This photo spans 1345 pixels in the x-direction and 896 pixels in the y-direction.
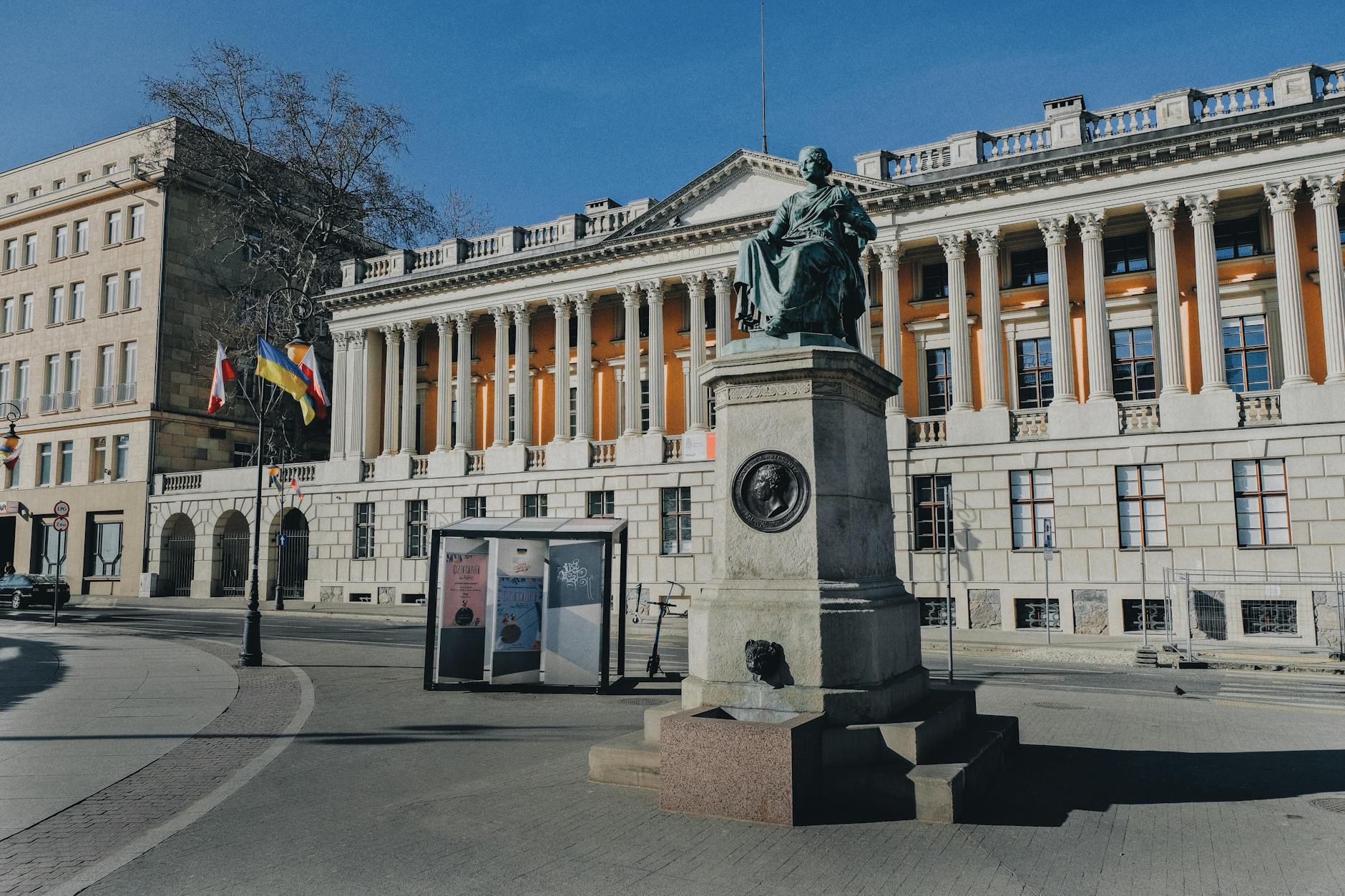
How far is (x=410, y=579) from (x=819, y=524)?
35.5 meters

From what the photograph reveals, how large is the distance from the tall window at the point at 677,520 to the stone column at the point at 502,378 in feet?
28.7

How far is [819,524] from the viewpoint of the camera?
8.12 meters

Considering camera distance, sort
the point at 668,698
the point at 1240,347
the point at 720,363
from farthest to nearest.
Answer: the point at 1240,347
the point at 668,698
the point at 720,363

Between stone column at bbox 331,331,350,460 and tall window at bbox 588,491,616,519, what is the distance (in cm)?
1355

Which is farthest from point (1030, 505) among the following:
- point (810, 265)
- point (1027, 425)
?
point (810, 265)

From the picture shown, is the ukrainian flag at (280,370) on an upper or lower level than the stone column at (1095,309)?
lower

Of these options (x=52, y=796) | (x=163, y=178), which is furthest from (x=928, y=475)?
(x=163, y=178)

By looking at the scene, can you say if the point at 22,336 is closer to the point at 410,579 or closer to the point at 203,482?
the point at 203,482

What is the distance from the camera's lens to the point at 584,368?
130 ft

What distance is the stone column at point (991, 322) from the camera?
31.4 m

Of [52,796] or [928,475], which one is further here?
[928,475]

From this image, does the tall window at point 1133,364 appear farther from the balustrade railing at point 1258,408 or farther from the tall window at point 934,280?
the tall window at point 934,280

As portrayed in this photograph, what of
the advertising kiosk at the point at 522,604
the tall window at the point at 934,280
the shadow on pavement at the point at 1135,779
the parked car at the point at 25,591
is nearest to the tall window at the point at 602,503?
the tall window at the point at 934,280

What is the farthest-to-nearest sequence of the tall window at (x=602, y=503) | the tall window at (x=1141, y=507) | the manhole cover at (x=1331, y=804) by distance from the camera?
the tall window at (x=602, y=503)
the tall window at (x=1141, y=507)
the manhole cover at (x=1331, y=804)
